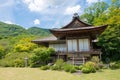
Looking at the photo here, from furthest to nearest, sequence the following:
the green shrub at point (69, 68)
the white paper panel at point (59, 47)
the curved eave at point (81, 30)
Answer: the white paper panel at point (59, 47), the curved eave at point (81, 30), the green shrub at point (69, 68)

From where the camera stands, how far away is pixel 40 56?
Answer: 21281mm

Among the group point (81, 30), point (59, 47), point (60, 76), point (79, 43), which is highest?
point (81, 30)

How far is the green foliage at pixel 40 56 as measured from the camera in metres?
21.2

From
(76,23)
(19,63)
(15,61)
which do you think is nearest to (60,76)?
(19,63)

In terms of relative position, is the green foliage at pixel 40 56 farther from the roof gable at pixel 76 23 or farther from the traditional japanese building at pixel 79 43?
the roof gable at pixel 76 23

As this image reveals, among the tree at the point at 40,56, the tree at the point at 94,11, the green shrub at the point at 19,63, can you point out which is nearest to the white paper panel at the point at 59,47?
the tree at the point at 40,56

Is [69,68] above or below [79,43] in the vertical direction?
below

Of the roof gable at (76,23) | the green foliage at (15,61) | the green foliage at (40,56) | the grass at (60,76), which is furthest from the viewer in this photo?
the roof gable at (76,23)

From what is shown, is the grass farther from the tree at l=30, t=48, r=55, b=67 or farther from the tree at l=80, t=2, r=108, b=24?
the tree at l=80, t=2, r=108, b=24

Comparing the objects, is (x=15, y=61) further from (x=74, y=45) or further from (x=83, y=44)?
(x=83, y=44)

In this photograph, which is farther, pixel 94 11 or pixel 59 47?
pixel 94 11

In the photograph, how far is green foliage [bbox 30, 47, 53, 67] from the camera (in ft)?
69.4

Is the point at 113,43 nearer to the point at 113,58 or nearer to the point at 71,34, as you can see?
the point at 113,58

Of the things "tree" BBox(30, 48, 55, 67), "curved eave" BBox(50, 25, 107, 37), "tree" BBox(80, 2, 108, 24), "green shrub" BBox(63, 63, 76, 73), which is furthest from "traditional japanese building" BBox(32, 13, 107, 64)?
"tree" BBox(80, 2, 108, 24)
